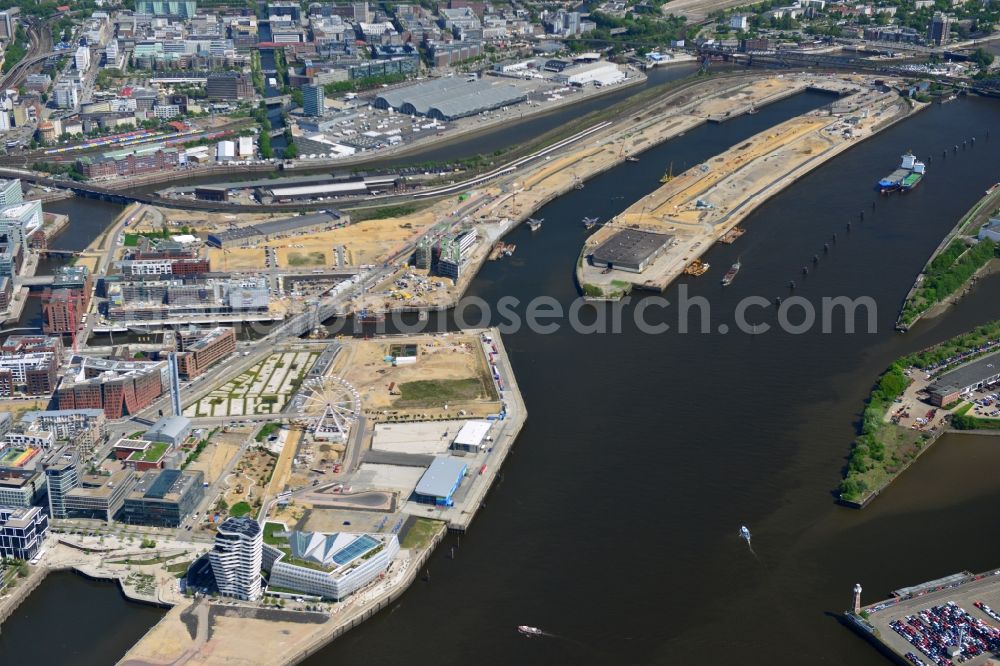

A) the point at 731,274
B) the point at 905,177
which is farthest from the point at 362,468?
the point at 905,177

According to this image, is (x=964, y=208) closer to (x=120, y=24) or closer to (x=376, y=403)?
(x=376, y=403)

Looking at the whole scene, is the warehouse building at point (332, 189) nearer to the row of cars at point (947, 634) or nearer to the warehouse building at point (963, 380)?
the warehouse building at point (963, 380)

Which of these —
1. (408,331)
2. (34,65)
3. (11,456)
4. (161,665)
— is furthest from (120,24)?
(161,665)

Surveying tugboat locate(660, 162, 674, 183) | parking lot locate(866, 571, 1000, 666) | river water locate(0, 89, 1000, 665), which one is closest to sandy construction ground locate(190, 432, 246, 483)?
river water locate(0, 89, 1000, 665)

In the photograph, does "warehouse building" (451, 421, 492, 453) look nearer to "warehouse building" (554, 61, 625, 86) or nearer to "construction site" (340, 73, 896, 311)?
"construction site" (340, 73, 896, 311)

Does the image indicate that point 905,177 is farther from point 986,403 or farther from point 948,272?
point 986,403

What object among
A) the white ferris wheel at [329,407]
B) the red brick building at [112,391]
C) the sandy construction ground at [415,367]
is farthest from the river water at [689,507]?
the red brick building at [112,391]
